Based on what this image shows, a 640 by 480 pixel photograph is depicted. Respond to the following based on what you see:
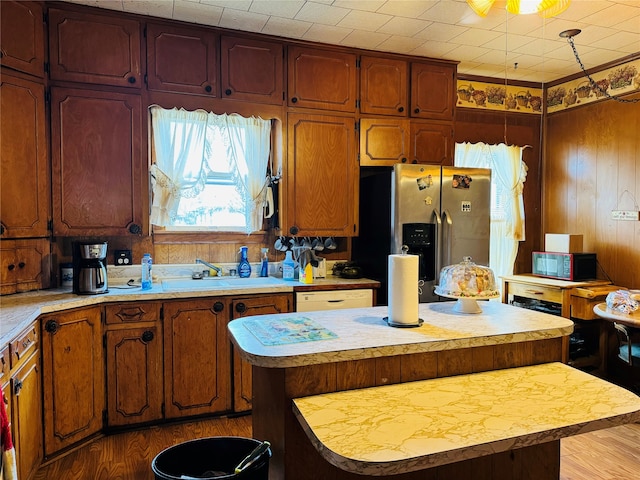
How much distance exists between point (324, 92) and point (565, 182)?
2.63 meters

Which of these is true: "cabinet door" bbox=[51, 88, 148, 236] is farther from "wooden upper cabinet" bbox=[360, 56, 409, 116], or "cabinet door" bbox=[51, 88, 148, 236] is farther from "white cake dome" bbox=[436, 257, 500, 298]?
"white cake dome" bbox=[436, 257, 500, 298]

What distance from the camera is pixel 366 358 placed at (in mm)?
1582

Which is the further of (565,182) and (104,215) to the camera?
(565,182)

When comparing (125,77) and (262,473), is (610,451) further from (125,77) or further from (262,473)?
(125,77)

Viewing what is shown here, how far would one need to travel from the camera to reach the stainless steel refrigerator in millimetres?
3402

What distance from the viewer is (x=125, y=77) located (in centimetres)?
302

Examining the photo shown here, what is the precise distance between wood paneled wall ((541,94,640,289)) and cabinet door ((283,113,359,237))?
227cm

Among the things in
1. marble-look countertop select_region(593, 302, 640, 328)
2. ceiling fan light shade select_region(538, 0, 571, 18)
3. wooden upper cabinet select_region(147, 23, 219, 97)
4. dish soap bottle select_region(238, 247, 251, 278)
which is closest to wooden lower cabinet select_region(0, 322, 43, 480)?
dish soap bottle select_region(238, 247, 251, 278)

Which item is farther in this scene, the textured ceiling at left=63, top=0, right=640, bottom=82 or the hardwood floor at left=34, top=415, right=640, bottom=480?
the textured ceiling at left=63, top=0, right=640, bottom=82

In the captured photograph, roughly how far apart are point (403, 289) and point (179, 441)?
1832 millimetres

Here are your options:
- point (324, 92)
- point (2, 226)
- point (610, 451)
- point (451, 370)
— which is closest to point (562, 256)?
point (610, 451)

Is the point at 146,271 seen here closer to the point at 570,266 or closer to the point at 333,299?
the point at 333,299

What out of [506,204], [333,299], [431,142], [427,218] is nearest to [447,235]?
[427,218]

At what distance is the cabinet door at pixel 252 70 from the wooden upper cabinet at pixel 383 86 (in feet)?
2.25
